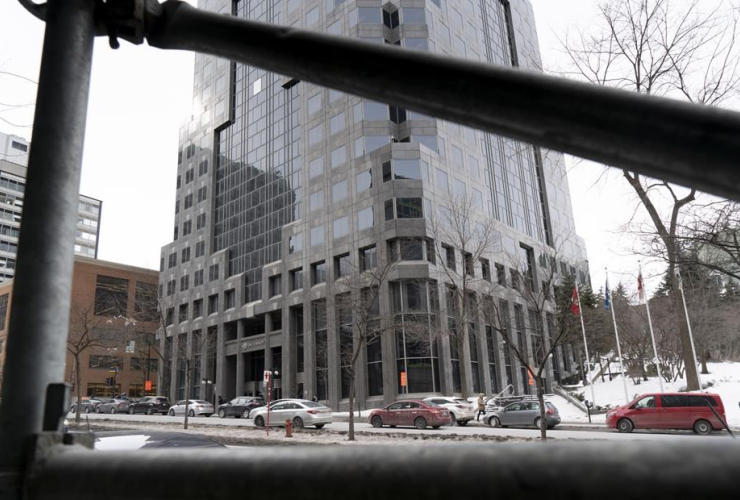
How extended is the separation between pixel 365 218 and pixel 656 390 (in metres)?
27.3

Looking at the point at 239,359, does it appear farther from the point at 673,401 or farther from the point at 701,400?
the point at 701,400

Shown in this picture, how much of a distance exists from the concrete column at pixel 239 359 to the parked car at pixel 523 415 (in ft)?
121

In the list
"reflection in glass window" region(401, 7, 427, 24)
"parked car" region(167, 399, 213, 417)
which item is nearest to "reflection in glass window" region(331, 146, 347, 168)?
"reflection in glass window" region(401, 7, 427, 24)

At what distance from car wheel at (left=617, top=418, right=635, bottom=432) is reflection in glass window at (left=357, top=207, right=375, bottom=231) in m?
27.7

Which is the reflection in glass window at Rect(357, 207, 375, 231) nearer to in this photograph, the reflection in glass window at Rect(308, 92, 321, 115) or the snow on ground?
the reflection in glass window at Rect(308, 92, 321, 115)

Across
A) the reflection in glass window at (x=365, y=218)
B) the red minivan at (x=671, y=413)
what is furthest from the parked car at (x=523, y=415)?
the reflection in glass window at (x=365, y=218)

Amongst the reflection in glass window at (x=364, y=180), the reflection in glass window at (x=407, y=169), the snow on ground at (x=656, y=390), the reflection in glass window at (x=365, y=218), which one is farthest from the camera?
the reflection in glass window at (x=364, y=180)

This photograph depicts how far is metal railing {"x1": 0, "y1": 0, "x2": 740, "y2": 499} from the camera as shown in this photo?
0.62 meters

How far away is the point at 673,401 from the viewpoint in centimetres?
2339

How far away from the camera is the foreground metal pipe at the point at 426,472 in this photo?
0.58 meters

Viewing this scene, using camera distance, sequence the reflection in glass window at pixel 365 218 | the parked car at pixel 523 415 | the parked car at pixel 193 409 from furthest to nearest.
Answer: the parked car at pixel 193 409, the reflection in glass window at pixel 365 218, the parked car at pixel 523 415

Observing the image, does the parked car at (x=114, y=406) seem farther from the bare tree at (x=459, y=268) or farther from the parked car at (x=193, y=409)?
the bare tree at (x=459, y=268)

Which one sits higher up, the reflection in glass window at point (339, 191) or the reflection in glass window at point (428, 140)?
the reflection in glass window at point (428, 140)

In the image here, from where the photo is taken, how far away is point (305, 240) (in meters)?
54.3
